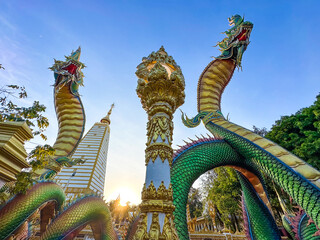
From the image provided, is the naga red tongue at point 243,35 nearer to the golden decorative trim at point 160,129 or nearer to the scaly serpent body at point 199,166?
the scaly serpent body at point 199,166

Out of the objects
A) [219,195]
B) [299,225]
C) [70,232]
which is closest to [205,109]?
[299,225]

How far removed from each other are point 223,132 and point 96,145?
2538 cm

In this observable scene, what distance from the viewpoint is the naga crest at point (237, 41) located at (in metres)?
6.57

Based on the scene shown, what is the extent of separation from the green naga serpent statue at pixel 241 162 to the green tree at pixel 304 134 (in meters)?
8.23

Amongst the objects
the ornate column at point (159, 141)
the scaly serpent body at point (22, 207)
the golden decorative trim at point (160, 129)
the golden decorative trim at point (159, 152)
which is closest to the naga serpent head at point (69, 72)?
the scaly serpent body at point (22, 207)

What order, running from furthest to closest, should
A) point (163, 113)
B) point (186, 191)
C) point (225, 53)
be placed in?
point (225, 53), point (186, 191), point (163, 113)

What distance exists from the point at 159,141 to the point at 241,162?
3.39 metres

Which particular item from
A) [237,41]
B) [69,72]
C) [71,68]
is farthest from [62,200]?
[237,41]

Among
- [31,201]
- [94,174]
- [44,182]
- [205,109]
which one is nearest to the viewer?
[31,201]

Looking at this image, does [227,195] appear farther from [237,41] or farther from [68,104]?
[68,104]

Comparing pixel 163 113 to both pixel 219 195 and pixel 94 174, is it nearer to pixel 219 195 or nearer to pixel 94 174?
pixel 219 195

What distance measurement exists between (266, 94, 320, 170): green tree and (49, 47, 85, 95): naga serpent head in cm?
1340

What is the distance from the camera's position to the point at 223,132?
17.3ft

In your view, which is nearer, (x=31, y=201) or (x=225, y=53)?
(x=31, y=201)
